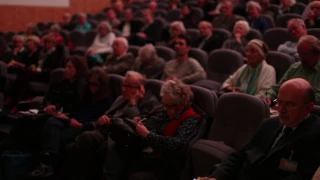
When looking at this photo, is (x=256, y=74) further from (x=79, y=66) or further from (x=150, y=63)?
(x=79, y=66)

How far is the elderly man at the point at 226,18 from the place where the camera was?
5.74 meters

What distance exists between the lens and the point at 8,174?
11.1 ft

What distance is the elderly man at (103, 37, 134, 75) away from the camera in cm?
473

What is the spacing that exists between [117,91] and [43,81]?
1.53 meters

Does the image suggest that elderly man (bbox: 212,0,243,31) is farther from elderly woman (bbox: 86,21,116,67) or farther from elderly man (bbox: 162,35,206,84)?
elderly man (bbox: 162,35,206,84)

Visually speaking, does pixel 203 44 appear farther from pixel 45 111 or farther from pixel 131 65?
pixel 45 111

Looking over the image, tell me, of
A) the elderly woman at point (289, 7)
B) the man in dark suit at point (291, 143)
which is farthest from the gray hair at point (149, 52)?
the man in dark suit at point (291, 143)

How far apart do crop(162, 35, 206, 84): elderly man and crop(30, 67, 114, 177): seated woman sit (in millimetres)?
810

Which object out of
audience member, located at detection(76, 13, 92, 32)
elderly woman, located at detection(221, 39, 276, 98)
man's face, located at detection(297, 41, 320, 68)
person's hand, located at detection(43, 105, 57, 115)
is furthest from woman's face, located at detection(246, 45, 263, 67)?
audience member, located at detection(76, 13, 92, 32)

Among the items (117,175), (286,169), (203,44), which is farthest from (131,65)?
(286,169)

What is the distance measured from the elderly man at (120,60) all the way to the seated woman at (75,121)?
39.3 inches

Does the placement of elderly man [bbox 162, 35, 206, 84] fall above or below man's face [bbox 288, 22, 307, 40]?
below

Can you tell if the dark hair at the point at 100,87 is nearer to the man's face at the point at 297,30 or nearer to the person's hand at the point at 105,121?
the person's hand at the point at 105,121

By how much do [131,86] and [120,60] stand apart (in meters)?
1.60
